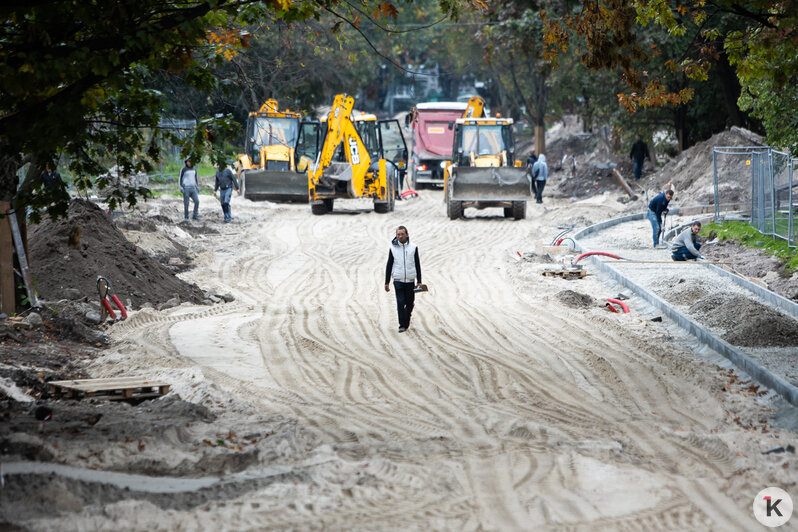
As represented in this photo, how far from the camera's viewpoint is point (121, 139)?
9.80 m

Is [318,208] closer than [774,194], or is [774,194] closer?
[774,194]

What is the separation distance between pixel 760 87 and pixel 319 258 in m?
10.6

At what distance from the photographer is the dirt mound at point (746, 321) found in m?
11.5

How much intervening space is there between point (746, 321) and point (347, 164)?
17466mm

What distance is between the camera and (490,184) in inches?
1062

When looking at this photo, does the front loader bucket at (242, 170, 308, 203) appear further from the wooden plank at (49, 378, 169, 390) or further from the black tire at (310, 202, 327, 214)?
the wooden plank at (49, 378, 169, 390)

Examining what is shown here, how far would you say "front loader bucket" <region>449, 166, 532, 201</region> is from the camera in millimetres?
26938

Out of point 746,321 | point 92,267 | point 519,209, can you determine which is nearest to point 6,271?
point 92,267

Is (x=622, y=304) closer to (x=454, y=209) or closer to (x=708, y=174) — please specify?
(x=454, y=209)

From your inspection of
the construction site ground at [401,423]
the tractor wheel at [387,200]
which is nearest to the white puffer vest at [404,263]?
the construction site ground at [401,423]

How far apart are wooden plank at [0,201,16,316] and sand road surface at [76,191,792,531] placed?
153 centimetres

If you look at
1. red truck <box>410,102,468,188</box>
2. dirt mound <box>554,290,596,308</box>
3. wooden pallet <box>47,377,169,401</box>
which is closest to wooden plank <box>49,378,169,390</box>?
wooden pallet <box>47,377,169,401</box>

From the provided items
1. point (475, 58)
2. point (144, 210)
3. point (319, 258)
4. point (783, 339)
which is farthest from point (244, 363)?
point (475, 58)

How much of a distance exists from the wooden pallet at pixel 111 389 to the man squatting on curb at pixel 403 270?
426 centimetres
